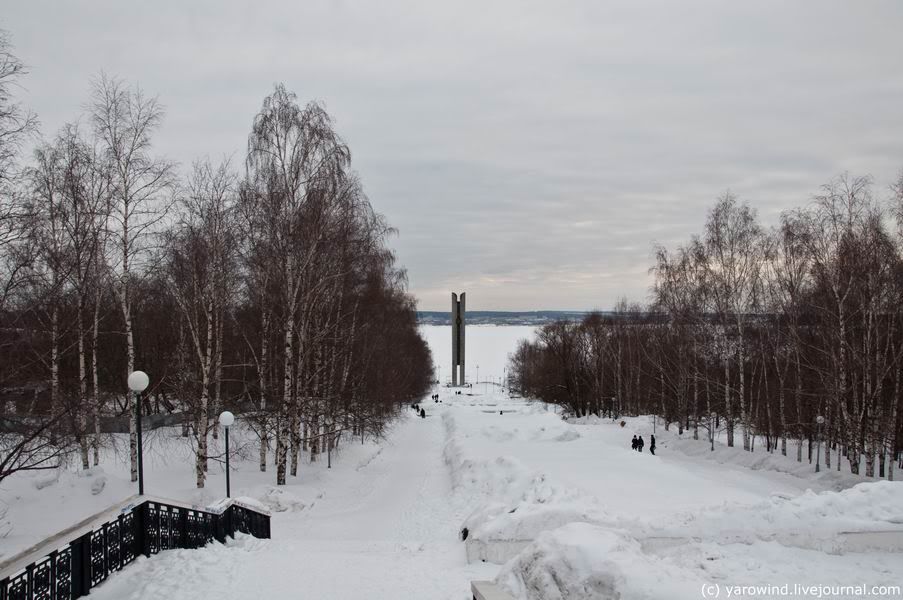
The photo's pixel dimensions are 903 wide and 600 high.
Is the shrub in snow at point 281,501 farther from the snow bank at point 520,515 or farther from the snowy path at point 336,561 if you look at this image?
the snow bank at point 520,515

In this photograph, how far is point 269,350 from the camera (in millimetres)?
22297

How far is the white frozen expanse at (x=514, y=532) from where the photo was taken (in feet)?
23.8

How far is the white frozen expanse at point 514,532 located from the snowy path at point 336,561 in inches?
1.5

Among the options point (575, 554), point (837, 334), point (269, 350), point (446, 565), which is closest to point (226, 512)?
point (446, 565)

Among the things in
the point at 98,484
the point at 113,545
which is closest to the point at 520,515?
the point at 113,545

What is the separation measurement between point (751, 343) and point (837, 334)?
12.6 metres

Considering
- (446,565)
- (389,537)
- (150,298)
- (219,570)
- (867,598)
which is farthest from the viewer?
(150,298)

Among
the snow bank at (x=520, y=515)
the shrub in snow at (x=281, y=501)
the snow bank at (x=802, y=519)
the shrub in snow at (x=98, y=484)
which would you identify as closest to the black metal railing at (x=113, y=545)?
the snow bank at (x=520, y=515)

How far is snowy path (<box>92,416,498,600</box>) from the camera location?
7.77m

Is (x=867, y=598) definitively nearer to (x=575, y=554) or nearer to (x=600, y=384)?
(x=575, y=554)

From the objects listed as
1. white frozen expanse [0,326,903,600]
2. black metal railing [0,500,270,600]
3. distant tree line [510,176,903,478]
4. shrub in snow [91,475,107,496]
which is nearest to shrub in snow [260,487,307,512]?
white frozen expanse [0,326,903,600]

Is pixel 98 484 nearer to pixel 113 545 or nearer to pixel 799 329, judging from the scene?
pixel 113 545

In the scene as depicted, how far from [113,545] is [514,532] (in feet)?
20.6

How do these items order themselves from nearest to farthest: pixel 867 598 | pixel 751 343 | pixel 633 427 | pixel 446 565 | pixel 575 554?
pixel 575 554 < pixel 867 598 < pixel 446 565 < pixel 751 343 < pixel 633 427
